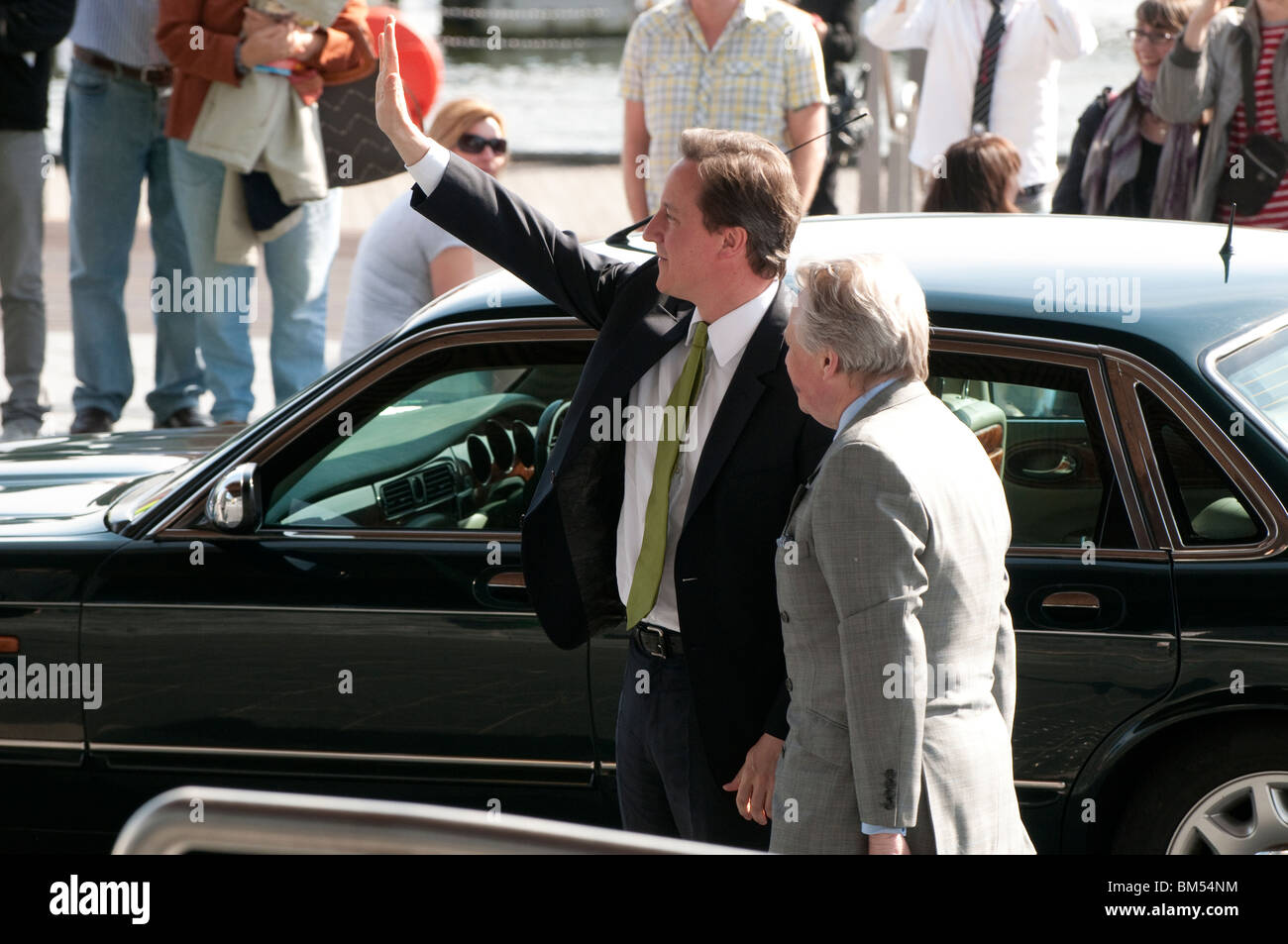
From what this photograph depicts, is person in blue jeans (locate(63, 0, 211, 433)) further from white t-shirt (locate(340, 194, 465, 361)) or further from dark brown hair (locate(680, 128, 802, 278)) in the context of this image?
dark brown hair (locate(680, 128, 802, 278))

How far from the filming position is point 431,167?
3.49 meters

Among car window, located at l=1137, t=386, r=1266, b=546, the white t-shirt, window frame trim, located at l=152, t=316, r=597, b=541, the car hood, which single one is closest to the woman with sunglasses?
the white t-shirt

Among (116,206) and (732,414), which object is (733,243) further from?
(116,206)

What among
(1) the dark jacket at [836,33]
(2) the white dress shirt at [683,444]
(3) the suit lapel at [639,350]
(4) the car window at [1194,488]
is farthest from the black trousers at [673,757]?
(1) the dark jacket at [836,33]

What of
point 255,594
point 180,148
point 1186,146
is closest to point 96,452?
point 255,594

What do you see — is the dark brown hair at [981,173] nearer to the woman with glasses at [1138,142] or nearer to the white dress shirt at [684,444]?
the woman with glasses at [1138,142]

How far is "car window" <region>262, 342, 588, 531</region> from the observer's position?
4.17 metres

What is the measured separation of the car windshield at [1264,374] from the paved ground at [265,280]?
5716mm

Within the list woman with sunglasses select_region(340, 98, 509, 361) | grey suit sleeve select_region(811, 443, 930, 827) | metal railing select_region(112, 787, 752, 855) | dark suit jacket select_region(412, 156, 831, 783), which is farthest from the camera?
woman with sunglasses select_region(340, 98, 509, 361)

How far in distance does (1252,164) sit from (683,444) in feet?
15.6

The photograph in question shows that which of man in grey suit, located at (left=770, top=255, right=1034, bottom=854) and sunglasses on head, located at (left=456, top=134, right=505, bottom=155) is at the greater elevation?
sunglasses on head, located at (left=456, top=134, right=505, bottom=155)

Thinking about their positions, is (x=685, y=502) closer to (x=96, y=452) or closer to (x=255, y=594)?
(x=255, y=594)

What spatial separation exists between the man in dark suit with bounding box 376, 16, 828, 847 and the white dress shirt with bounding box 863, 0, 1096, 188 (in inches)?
190
